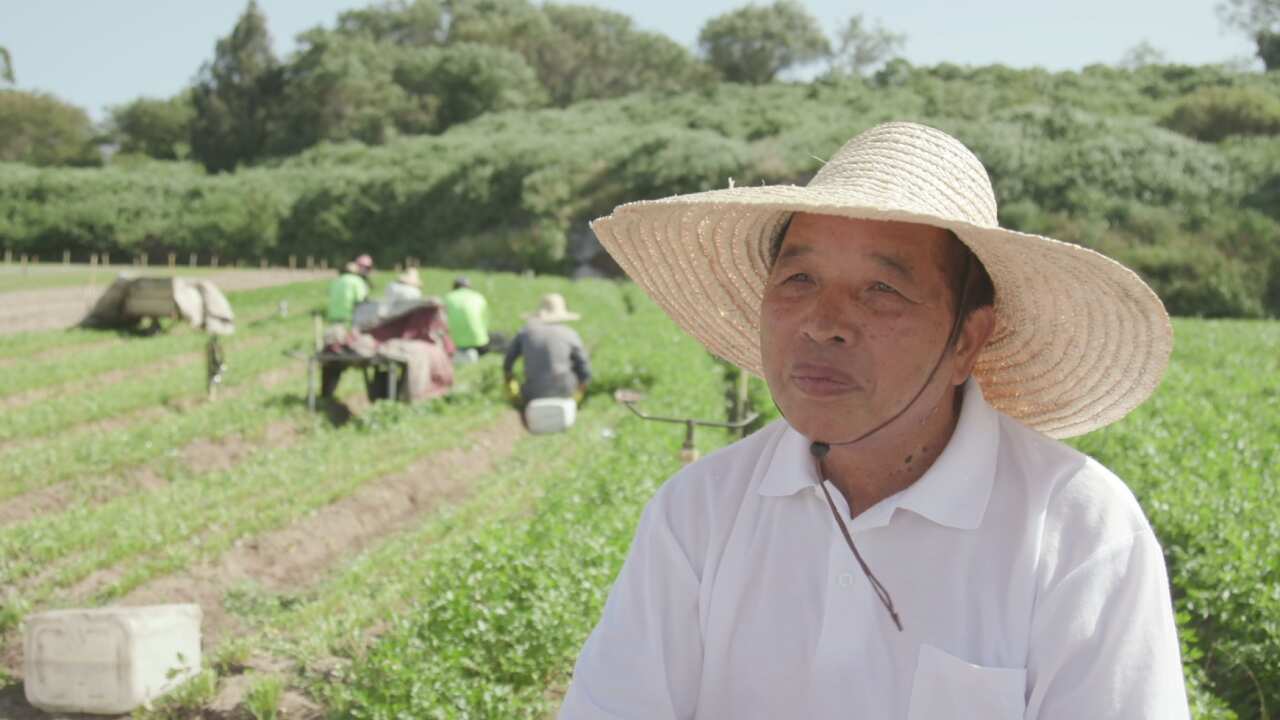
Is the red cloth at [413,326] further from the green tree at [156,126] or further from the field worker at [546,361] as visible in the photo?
the green tree at [156,126]

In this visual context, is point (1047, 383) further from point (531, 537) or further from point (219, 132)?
point (219, 132)

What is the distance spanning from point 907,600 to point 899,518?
0.15 metres

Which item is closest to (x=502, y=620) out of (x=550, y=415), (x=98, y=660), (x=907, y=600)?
(x=98, y=660)

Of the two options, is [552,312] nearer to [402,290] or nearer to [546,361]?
[546,361]

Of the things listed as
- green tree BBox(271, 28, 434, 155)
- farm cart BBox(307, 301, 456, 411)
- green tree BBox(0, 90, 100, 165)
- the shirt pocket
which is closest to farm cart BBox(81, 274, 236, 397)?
farm cart BBox(307, 301, 456, 411)

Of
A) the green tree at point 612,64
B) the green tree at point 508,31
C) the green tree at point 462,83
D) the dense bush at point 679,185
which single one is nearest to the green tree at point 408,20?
the green tree at point 508,31

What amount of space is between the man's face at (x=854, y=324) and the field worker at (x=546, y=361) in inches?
422

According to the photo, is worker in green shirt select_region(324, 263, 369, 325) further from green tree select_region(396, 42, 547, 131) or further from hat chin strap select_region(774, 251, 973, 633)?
green tree select_region(396, 42, 547, 131)

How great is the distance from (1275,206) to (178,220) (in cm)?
4505

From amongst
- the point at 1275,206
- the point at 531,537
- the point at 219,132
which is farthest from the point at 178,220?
the point at 531,537

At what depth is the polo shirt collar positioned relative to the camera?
84.4 inches

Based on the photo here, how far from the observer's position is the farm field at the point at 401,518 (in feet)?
16.5

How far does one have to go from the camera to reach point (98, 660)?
17.9ft

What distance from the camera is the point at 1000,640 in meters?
2.05
